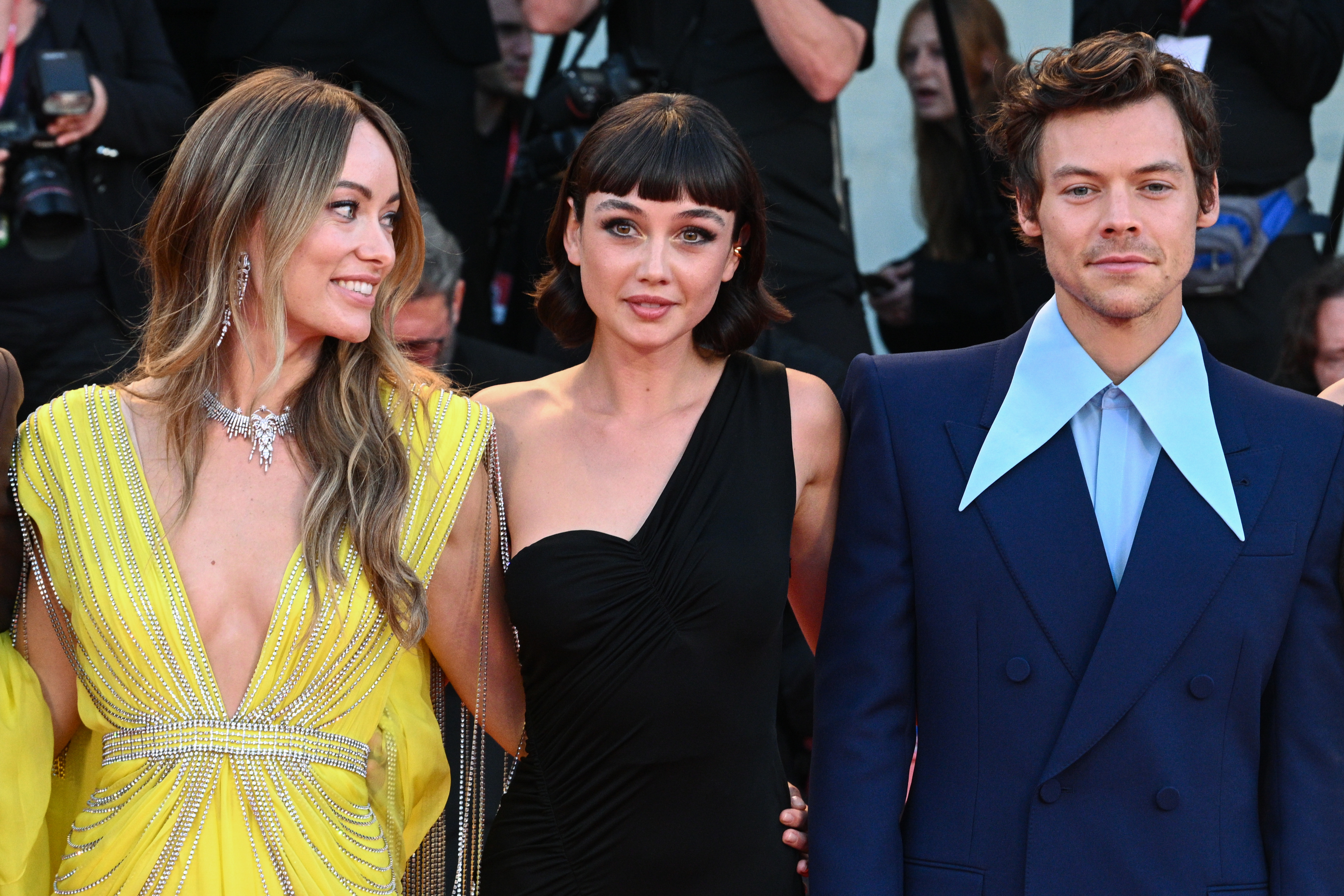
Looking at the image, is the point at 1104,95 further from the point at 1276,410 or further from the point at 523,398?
the point at 523,398

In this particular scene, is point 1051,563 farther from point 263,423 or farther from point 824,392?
point 263,423

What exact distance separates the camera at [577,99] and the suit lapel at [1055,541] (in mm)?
1857

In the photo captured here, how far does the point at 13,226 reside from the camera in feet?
12.6

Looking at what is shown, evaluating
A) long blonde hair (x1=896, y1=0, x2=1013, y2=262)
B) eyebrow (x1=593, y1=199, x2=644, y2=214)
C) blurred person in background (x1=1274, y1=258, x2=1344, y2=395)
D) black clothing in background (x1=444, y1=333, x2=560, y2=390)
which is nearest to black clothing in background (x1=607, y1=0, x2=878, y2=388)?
black clothing in background (x1=444, y1=333, x2=560, y2=390)

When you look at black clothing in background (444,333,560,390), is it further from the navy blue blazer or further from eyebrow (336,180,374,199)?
the navy blue blazer

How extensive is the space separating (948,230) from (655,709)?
8.94 ft

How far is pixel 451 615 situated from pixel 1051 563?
991mm

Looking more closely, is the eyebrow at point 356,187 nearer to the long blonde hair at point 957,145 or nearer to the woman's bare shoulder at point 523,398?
the woman's bare shoulder at point 523,398

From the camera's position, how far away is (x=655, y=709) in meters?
2.58

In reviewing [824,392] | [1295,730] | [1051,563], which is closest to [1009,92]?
[824,392]

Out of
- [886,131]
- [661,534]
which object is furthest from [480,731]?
[886,131]

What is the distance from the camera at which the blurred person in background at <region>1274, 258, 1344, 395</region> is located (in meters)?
4.02

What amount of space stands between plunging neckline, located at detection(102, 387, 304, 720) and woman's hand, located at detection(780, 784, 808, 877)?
2.89 ft

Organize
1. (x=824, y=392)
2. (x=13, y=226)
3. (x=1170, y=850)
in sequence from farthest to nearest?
(x=13, y=226) → (x=824, y=392) → (x=1170, y=850)
